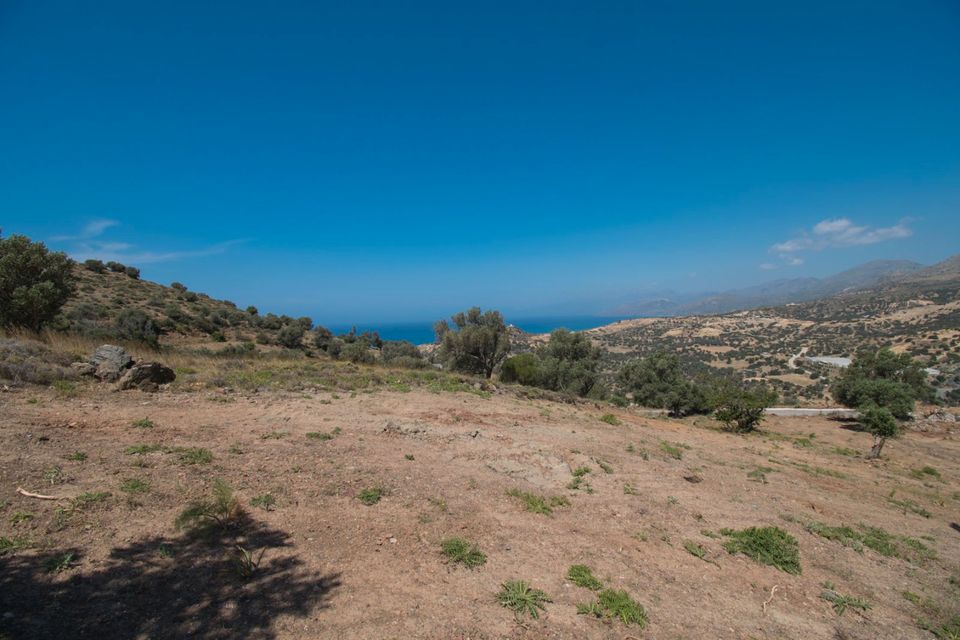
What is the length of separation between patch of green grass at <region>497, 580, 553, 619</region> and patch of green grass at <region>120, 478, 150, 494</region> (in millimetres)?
5131

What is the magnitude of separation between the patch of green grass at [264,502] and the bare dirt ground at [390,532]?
0.43 ft

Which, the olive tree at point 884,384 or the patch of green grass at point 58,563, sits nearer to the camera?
the patch of green grass at point 58,563

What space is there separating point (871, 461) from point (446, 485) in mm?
19023

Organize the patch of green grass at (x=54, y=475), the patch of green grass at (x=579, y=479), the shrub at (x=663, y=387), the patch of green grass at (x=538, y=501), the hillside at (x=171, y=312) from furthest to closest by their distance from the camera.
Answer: the shrub at (x=663, y=387) < the hillside at (x=171, y=312) < the patch of green grass at (x=579, y=479) < the patch of green grass at (x=538, y=501) < the patch of green grass at (x=54, y=475)

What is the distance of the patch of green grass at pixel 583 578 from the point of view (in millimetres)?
5078

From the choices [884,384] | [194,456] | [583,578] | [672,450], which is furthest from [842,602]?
[884,384]

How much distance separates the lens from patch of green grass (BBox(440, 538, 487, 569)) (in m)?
5.23

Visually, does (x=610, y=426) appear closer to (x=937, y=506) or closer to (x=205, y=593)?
(x=937, y=506)

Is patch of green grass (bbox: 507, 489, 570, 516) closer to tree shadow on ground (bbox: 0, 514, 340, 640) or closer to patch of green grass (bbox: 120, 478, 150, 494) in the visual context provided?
tree shadow on ground (bbox: 0, 514, 340, 640)

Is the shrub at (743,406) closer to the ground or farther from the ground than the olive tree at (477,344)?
closer to the ground

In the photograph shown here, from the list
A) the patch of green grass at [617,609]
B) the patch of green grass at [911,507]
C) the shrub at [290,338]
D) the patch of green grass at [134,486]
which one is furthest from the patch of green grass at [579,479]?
the shrub at [290,338]

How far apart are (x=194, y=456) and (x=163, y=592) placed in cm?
327

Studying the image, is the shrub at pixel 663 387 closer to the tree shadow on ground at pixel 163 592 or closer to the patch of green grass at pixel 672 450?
the patch of green grass at pixel 672 450

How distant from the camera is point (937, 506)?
35.3 ft
